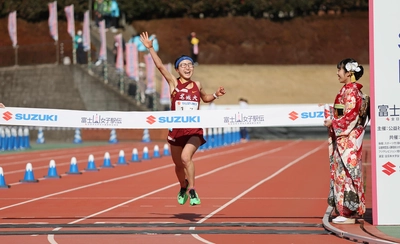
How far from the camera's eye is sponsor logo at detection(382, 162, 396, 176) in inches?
517

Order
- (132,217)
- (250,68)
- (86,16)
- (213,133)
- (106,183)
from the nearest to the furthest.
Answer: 1. (132,217)
2. (106,183)
3. (213,133)
4. (86,16)
5. (250,68)

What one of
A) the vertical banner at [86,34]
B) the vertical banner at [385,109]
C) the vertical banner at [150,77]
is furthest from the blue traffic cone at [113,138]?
the vertical banner at [385,109]

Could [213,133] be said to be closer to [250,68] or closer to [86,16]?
[86,16]

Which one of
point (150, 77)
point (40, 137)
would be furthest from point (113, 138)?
point (150, 77)

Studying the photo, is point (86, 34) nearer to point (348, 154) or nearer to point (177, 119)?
point (177, 119)

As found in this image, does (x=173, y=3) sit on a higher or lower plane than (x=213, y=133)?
higher

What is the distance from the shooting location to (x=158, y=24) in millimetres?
69750

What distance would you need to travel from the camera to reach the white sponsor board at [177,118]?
13.9m

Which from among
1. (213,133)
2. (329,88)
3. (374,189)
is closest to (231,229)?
(374,189)

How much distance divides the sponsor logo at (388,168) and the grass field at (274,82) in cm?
4501

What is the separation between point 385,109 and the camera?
1312 cm

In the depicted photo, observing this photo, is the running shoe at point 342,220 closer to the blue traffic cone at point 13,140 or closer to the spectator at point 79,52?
the blue traffic cone at point 13,140

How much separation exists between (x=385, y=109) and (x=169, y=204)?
5086mm

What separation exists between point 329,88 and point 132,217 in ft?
156
